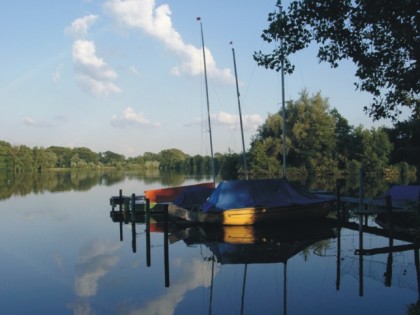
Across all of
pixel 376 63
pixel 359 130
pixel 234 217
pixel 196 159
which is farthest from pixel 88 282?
pixel 196 159

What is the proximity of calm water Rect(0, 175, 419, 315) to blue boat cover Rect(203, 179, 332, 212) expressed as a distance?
1.29 meters

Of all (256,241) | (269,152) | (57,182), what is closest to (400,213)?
(256,241)

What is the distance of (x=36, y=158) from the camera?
15012 cm

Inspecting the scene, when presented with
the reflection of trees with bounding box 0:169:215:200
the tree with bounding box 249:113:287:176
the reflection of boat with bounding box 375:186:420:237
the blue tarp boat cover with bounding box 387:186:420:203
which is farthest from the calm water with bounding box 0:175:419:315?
the tree with bounding box 249:113:287:176

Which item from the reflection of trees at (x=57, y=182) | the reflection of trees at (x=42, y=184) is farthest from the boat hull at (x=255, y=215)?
the reflection of trees at (x=42, y=184)

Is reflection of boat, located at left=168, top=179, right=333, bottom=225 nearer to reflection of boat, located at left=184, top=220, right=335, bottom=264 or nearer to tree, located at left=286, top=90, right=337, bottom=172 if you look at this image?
reflection of boat, located at left=184, top=220, right=335, bottom=264

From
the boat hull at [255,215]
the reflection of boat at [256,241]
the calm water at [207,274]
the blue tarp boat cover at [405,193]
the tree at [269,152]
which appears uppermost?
the tree at [269,152]

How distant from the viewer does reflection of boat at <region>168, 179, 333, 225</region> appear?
20891 millimetres

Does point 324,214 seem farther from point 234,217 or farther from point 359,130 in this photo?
point 359,130

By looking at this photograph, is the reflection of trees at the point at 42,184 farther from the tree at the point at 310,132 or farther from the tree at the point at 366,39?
the tree at the point at 366,39

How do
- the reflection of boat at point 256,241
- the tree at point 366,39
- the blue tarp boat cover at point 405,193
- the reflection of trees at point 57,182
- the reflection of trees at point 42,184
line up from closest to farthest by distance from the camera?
the tree at point 366,39 → the reflection of boat at point 256,241 → the blue tarp boat cover at point 405,193 → the reflection of trees at point 42,184 → the reflection of trees at point 57,182

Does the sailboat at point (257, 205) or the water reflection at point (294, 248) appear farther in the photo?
the sailboat at point (257, 205)

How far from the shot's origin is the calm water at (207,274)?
1062cm

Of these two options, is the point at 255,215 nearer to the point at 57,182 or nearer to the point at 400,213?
the point at 400,213
